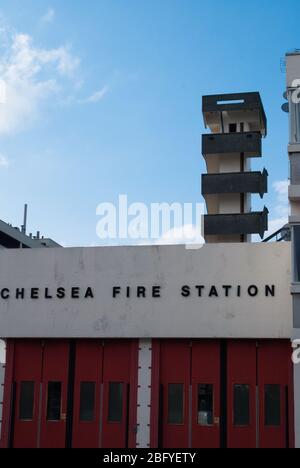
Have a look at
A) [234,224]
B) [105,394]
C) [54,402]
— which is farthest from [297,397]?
[234,224]

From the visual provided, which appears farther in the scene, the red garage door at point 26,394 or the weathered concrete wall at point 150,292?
the red garage door at point 26,394

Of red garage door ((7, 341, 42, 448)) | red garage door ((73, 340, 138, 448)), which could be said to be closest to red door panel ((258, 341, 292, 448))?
red garage door ((73, 340, 138, 448))

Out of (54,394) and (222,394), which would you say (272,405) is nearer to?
(222,394)

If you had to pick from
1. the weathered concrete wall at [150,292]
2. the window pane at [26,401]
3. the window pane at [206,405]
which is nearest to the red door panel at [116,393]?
the weathered concrete wall at [150,292]

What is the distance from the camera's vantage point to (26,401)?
25531 millimetres

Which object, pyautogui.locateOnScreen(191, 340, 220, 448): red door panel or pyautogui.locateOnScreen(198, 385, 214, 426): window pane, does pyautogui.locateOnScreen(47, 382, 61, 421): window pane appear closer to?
pyautogui.locateOnScreen(191, 340, 220, 448): red door panel

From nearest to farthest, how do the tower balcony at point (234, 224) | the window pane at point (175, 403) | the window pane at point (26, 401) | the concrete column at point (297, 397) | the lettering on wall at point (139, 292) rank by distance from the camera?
the concrete column at point (297, 397) < the lettering on wall at point (139, 292) < the window pane at point (175, 403) < the window pane at point (26, 401) < the tower balcony at point (234, 224)

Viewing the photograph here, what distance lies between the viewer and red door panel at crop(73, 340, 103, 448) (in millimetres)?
24656

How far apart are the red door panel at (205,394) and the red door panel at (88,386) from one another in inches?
134

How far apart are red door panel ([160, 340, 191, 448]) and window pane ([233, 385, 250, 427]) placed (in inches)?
65.0

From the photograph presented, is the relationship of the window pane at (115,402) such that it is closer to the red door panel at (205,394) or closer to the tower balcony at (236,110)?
the red door panel at (205,394)

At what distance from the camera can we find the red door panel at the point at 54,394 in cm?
2497

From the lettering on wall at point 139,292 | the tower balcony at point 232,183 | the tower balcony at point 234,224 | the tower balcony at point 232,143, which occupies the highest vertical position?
the tower balcony at point 232,143

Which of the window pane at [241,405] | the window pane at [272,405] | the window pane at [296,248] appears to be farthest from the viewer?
the window pane at [241,405]
